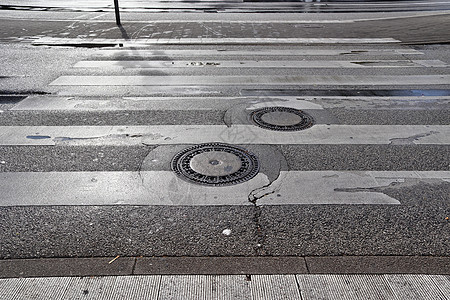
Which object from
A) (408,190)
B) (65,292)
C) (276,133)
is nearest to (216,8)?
(276,133)

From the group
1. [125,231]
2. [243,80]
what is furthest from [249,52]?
[125,231]

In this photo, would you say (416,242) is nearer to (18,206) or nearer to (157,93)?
(18,206)

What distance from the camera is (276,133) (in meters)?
6.19

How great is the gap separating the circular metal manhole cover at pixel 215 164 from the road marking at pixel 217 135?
31 centimetres

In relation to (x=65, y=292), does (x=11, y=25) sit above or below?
above

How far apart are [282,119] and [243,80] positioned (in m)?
2.61

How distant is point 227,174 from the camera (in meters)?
4.98

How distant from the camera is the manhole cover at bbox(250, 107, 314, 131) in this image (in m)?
6.43

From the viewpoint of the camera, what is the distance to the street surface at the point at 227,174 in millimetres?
3543

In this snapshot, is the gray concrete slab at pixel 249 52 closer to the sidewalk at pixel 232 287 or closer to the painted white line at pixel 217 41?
the painted white line at pixel 217 41

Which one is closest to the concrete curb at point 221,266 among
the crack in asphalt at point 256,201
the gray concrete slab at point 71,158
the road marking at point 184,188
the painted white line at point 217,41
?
the crack in asphalt at point 256,201

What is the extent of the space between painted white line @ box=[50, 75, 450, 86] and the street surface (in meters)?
0.07

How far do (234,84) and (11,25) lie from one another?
40.0 feet

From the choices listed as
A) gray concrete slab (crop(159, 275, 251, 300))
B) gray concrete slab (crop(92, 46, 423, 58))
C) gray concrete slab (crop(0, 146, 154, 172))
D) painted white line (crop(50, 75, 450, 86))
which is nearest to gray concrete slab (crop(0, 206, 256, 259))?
gray concrete slab (crop(159, 275, 251, 300))
